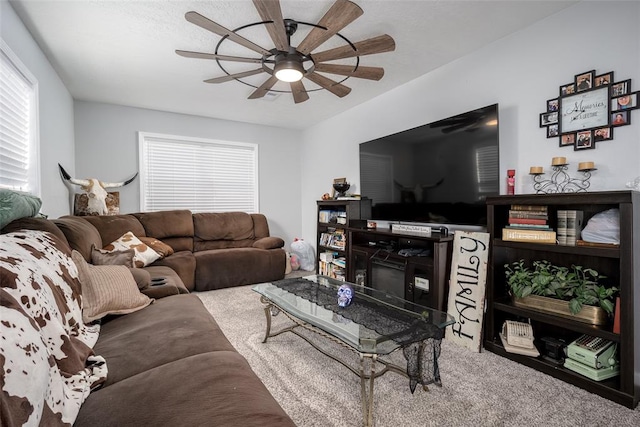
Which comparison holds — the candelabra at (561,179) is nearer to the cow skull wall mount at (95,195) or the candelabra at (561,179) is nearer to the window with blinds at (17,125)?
the window with blinds at (17,125)

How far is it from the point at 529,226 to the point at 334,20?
189 cm

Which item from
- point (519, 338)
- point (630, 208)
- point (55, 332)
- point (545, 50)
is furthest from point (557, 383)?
point (55, 332)

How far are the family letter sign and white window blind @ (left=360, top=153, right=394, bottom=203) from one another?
3.60 feet

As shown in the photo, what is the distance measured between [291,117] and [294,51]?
265cm

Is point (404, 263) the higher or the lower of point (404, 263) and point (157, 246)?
the lower

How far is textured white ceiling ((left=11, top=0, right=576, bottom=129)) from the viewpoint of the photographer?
2074 millimetres

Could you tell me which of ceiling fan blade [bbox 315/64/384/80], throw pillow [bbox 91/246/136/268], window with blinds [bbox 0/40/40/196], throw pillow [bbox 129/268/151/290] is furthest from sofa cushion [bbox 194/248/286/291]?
ceiling fan blade [bbox 315/64/384/80]

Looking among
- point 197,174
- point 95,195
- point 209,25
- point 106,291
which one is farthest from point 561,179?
point 95,195

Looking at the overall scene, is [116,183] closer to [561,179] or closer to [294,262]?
[294,262]

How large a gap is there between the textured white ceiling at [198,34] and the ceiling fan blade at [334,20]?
32 cm

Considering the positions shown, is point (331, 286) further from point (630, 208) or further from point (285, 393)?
point (630, 208)

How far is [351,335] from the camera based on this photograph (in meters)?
1.53

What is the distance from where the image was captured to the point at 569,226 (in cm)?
193

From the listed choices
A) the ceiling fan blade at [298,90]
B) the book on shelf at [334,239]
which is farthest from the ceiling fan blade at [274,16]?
the book on shelf at [334,239]
